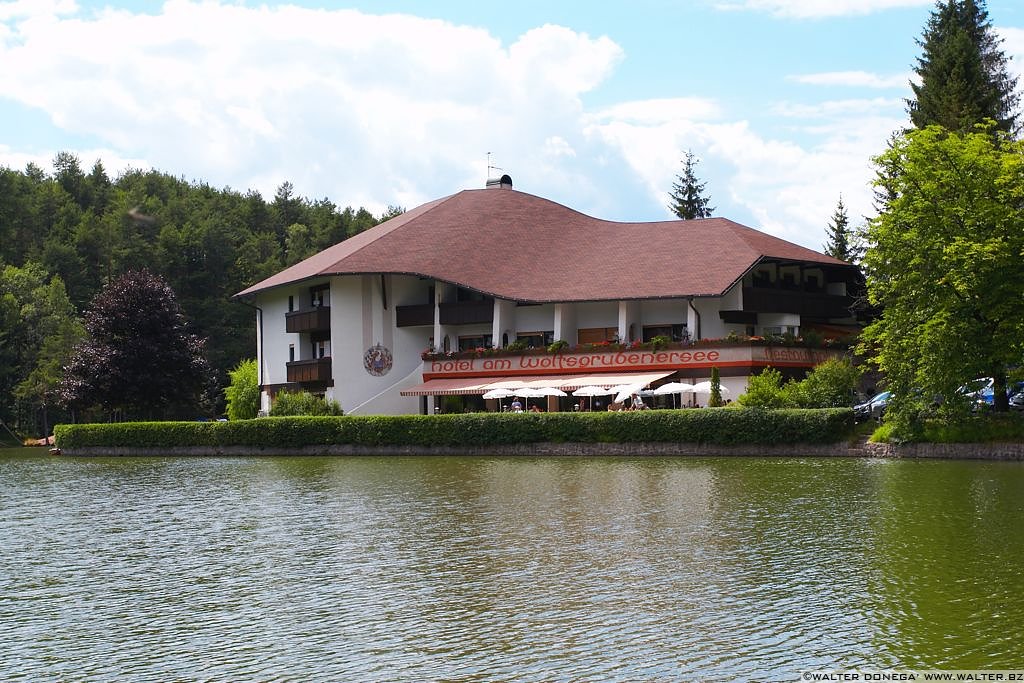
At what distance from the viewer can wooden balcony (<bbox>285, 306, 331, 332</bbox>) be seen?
7056 centimetres

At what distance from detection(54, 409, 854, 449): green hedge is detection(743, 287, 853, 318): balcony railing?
1640cm

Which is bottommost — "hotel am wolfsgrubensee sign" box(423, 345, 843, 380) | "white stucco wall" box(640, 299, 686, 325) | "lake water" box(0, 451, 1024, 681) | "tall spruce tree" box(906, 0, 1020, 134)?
"lake water" box(0, 451, 1024, 681)

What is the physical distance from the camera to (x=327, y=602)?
18.4m

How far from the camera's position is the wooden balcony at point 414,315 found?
225ft

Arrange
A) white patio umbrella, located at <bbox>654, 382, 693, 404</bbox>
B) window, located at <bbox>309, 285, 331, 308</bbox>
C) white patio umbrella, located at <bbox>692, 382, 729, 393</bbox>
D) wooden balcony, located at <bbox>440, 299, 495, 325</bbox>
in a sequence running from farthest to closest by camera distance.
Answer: window, located at <bbox>309, 285, 331, 308</bbox>, wooden balcony, located at <bbox>440, 299, 495, 325</bbox>, white patio umbrella, located at <bbox>692, 382, 729, 393</bbox>, white patio umbrella, located at <bbox>654, 382, 693, 404</bbox>

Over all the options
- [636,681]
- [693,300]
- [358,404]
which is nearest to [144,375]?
Result: [358,404]

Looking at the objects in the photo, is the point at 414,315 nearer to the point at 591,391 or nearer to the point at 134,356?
the point at 591,391

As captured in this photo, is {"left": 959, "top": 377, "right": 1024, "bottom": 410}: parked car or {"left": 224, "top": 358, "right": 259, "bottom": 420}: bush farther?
{"left": 224, "top": 358, "right": 259, "bottom": 420}: bush

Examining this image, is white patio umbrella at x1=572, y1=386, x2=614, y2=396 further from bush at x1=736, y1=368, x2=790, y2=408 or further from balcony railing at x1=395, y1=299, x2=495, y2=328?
balcony railing at x1=395, y1=299, x2=495, y2=328

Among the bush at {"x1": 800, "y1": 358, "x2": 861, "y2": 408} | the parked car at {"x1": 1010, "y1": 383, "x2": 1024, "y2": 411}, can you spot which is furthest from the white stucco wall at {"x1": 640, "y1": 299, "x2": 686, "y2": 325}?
the parked car at {"x1": 1010, "y1": 383, "x2": 1024, "y2": 411}

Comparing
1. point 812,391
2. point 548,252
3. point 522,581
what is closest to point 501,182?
point 548,252

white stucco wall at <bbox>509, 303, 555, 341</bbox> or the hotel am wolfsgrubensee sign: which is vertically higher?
white stucco wall at <bbox>509, 303, 555, 341</bbox>

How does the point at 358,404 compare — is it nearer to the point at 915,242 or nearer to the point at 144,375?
the point at 144,375

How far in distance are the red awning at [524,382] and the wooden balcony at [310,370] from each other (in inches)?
218
